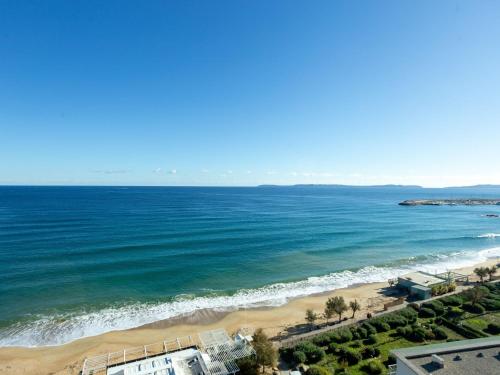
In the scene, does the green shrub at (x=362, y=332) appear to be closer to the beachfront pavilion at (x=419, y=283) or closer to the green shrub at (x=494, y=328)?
the green shrub at (x=494, y=328)

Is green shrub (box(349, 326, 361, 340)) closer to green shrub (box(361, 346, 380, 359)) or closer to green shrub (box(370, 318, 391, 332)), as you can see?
green shrub (box(370, 318, 391, 332))

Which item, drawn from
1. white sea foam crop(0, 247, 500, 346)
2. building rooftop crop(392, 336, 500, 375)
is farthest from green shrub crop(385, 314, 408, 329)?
white sea foam crop(0, 247, 500, 346)

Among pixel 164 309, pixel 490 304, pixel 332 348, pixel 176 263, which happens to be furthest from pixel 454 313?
pixel 176 263

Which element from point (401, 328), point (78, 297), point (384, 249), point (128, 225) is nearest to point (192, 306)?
point (78, 297)

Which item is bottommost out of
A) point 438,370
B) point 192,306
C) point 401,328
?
point 192,306

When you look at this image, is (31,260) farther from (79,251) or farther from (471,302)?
(471,302)

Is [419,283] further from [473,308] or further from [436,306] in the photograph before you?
[436,306]

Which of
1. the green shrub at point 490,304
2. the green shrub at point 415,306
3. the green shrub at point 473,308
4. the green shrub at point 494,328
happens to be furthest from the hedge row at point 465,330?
the green shrub at point 490,304
